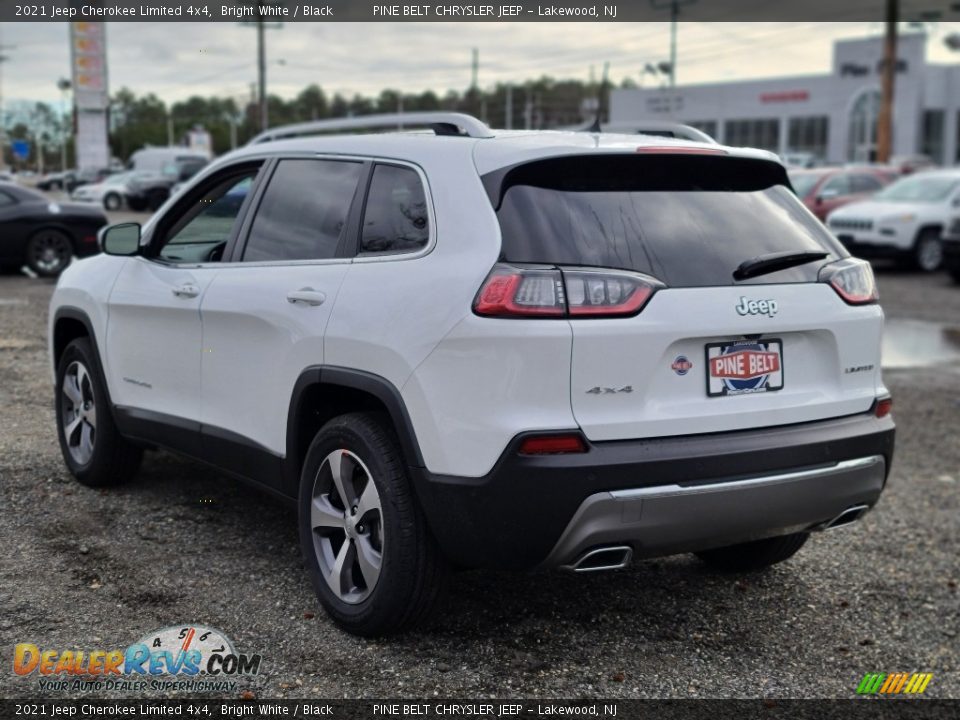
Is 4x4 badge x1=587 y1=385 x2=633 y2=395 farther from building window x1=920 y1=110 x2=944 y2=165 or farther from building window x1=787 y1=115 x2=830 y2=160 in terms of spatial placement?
building window x1=787 y1=115 x2=830 y2=160

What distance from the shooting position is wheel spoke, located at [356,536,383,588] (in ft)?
12.9

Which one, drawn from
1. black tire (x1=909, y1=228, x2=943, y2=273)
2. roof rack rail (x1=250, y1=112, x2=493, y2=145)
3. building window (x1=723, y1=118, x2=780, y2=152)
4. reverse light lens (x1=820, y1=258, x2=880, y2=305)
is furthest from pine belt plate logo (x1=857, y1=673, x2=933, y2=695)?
building window (x1=723, y1=118, x2=780, y2=152)

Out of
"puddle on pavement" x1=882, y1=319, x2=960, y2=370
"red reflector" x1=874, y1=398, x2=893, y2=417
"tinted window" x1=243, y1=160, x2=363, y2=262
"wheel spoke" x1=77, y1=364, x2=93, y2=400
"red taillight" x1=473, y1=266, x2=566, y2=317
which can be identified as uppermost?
"tinted window" x1=243, y1=160, x2=363, y2=262

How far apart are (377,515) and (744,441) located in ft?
4.13

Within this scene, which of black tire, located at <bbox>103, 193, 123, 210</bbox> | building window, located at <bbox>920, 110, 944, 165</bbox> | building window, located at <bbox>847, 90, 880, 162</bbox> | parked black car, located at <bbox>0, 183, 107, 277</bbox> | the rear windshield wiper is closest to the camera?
the rear windshield wiper

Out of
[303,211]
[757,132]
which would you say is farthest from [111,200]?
[757,132]

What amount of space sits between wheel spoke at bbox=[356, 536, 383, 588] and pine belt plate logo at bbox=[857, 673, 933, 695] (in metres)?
1.73

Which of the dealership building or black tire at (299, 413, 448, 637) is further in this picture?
the dealership building

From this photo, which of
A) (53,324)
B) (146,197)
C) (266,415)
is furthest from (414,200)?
(146,197)

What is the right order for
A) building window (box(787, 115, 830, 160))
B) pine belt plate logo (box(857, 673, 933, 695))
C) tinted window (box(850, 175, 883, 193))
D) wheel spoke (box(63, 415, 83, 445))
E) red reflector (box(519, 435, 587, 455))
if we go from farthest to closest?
building window (box(787, 115, 830, 160))
tinted window (box(850, 175, 883, 193))
wheel spoke (box(63, 415, 83, 445))
pine belt plate logo (box(857, 673, 933, 695))
red reflector (box(519, 435, 587, 455))

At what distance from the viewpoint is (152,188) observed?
37438 millimetres

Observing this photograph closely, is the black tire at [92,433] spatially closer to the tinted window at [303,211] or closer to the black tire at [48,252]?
the tinted window at [303,211]

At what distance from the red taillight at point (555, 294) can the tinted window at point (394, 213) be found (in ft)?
1.47

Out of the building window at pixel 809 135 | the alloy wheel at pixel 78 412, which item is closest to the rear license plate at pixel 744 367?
the alloy wheel at pixel 78 412
